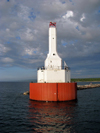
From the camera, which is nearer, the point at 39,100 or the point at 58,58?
the point at 39,100

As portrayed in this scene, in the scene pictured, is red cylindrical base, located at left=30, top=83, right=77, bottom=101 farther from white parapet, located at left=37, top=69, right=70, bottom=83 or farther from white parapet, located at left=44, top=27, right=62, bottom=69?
white parapet, located at left=44, top=27, right=62, bottom=69

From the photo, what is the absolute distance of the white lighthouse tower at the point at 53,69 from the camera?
26234 millimetres

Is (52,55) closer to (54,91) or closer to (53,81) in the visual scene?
(53,81)

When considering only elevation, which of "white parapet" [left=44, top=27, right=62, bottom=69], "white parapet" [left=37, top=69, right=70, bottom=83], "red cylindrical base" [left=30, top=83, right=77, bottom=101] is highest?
"white parapet" [left=44, top=27, right=62, bottom=69]

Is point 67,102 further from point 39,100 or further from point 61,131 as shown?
point 61,131

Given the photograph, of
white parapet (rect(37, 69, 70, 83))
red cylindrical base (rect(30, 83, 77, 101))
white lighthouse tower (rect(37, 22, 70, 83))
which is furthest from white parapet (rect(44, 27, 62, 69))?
red cylindrical base (rect(30, 83, 77, 101))

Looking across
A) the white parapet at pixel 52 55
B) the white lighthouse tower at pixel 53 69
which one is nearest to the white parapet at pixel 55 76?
the white lighthouse tower at pixel 53 69

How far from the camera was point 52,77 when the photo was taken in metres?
26.2

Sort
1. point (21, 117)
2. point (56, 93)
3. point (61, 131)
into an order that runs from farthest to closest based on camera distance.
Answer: point (56, 93) < point (21, 117) < point (61, 131)

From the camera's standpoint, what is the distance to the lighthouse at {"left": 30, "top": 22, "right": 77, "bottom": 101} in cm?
2472

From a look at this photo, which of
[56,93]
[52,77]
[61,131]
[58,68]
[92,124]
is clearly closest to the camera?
[61,131]

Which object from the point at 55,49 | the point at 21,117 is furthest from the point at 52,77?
the point at 21,117

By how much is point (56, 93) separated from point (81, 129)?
11152 mm

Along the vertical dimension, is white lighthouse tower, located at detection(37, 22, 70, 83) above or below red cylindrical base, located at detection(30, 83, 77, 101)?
above
